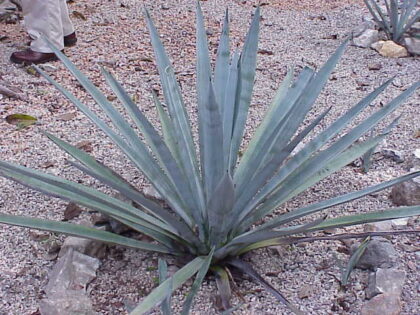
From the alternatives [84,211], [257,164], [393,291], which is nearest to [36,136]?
[84,211]

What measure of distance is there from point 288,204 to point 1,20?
248 centimetres

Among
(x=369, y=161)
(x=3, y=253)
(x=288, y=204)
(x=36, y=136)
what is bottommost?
(x=3, y=253)

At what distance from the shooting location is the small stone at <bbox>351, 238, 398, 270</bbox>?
1.70m

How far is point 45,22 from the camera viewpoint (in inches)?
125

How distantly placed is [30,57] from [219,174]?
1951mm

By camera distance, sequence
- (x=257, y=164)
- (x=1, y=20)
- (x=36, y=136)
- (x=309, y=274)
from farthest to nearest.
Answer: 1. (x=1, y=20)
2. (x=36, y=136)
3. (x=309, y=274)
4. (x=257, y=164)

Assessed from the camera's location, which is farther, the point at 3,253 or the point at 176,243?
the point at 3,253

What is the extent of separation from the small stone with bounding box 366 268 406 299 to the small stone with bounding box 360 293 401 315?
0.02m

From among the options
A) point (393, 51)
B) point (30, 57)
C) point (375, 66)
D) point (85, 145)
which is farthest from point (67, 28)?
point (393, 51)

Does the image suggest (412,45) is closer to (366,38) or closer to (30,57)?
(366,38)

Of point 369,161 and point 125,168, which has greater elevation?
point 369,161

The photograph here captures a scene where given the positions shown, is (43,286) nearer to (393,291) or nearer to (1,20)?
(393,291)

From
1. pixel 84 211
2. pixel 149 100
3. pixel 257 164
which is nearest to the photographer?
pixel 257 164

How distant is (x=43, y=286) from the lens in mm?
1650
